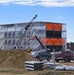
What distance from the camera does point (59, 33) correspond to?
385 feet

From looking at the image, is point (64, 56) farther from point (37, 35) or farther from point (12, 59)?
point (37, 35)

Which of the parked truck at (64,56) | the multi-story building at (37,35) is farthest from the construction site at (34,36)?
the parked truck at (64,56)

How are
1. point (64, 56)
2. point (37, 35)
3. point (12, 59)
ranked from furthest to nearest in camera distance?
point (37, 35) < point (64, 56) < point (12, 59)

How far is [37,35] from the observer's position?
10925 centimetres

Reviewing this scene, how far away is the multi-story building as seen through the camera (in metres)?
110

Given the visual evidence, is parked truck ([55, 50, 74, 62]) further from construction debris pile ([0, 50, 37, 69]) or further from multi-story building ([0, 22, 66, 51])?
multi-story building ([0, 22, 66, 51])

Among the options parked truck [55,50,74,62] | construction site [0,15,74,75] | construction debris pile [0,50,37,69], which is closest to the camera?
construction debris pile [0,50,37,69]

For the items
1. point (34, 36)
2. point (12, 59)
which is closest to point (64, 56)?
point (12, 59)

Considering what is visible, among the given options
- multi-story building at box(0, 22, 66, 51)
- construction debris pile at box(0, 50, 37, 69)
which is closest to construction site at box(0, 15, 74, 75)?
multi-story building at box(0, 22, 66, 51)

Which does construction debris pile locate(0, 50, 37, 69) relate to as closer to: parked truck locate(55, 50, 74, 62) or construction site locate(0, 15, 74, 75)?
parked truck locate(55, 50, 74, 62)

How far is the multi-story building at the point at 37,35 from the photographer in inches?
4348

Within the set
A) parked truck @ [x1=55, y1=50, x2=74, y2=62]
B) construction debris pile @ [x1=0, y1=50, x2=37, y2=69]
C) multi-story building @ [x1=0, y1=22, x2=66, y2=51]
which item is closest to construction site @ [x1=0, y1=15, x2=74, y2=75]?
multi-story building @ [x1=0, y1=22, x2=66, y2=51]

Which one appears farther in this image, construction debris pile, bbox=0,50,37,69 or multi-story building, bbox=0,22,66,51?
multi-story building, bbox=0,22,66,51

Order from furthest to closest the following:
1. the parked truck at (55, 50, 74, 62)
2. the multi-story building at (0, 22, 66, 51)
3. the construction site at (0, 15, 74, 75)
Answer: the multi-story building at (0, 22, 66, 51), the construction site at (0, 15, 74, 75), the parked truck at (55, 50, 74, 62)
